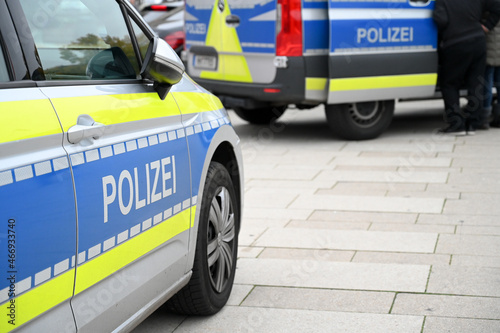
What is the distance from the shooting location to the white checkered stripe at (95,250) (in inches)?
89.7

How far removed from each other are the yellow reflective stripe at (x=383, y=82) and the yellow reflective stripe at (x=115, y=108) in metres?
5.50

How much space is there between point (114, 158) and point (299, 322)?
1.58 m

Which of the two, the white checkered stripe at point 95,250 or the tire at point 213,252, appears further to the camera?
the tire at point 213,252

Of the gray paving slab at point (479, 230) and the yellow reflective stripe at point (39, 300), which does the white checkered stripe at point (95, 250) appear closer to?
the yellow reflective stripe at point (39, 300)

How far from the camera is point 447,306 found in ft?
13.6

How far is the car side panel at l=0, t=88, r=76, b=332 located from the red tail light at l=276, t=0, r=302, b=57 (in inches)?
253

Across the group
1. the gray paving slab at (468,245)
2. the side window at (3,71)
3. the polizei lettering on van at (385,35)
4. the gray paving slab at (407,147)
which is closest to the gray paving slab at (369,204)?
the gray paving slab at (468,245)

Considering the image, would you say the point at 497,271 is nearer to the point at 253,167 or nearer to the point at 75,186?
the point at 75,186

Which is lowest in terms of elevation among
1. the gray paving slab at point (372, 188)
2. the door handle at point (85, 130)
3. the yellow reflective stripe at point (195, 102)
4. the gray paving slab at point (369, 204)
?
the gray paving slab at point (372, 188)

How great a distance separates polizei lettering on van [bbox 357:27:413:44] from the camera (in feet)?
29.1

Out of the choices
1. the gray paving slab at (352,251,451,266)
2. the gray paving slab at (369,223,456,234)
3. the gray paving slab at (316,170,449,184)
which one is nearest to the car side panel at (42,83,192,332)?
the gray paving slab at (352,251,451,266)

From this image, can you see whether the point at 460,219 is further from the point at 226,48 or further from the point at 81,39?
the point at 226,48

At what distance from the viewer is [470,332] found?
3.79 meters

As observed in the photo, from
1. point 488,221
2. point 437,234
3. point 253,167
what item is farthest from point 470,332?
point 253,167
